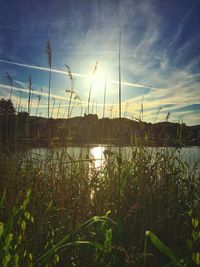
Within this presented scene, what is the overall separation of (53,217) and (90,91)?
154 centimetres

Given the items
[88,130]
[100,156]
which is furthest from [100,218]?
[100,156]

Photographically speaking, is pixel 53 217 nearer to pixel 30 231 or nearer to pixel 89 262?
pixel 30 231

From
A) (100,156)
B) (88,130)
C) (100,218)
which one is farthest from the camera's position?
(100,156)

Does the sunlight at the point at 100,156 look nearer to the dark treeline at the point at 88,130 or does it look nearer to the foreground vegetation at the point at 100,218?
the dark treeline at the point at 88,130

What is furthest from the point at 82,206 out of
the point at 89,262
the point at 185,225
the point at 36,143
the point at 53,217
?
the point at 36,143

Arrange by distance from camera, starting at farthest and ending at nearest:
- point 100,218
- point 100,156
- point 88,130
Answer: point 100,156 < point 88,130 < point 100,218

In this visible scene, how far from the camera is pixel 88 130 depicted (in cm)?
397

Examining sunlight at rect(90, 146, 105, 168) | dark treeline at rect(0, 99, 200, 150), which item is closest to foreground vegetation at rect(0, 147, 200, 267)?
sunlight at rect(90, 146, 105, 168)

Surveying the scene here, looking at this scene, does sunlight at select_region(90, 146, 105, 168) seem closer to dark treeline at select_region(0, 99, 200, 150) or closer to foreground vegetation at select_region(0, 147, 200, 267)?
dark treeline at select_region(0, 99, 200, 150)

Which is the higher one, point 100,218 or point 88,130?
point 88,130

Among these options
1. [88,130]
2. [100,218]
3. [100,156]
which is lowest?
[100,218]

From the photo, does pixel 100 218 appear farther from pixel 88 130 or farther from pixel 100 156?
pixel 100 156

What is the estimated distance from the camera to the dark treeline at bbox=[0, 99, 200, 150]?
354cm

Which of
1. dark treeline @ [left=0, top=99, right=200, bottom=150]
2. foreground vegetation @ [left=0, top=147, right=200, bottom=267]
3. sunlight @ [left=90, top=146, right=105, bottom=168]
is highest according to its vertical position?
dark treeline @ [left=0, top=99, right=200, bottom=150]
